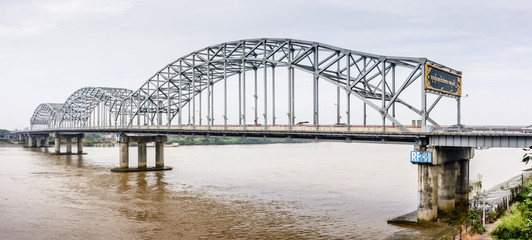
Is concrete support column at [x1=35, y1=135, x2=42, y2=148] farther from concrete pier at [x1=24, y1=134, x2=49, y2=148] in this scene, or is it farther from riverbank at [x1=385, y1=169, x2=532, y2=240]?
riverbank at [x1=385, y1=169, x2=532, y2=240]

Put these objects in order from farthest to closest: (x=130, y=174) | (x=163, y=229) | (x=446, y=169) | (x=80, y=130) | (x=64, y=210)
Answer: (x=80, y=130) < (x=130, y=174) < (x=64, y=210) < (x=446, y=169) < (x=163, y=229)

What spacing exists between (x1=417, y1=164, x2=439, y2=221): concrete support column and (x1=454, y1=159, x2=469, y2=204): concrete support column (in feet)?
18.3

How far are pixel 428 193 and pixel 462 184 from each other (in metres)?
7.15

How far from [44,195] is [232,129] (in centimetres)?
2236

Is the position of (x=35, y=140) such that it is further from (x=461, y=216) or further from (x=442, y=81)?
→ (x=461, y=216)

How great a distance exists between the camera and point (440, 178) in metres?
34.5

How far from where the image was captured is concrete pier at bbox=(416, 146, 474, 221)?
108ft

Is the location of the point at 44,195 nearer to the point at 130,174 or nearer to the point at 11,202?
the point at 11,202

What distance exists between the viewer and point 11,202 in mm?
43656

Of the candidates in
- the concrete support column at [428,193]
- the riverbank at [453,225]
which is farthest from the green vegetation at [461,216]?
the concrete support column at [428,193]

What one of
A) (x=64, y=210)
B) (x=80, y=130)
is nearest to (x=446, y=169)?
(x=64, y=210)

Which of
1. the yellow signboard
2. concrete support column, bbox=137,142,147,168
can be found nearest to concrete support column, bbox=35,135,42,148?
concrete support column, bbox=137,142,147,168

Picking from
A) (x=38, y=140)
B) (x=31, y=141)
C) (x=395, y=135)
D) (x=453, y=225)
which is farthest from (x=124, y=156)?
(x=31, y=141)

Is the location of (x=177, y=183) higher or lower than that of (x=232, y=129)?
lower
